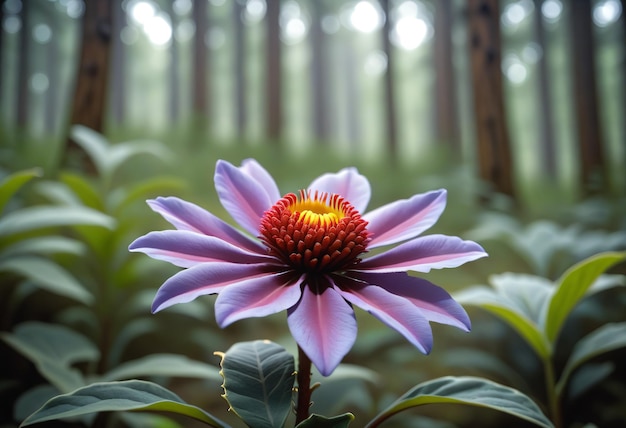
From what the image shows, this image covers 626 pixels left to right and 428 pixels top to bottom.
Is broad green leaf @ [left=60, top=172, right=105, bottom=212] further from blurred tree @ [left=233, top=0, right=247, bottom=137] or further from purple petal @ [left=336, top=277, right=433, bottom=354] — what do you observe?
blurred tree @ [left=233, top=0, right=247, bottom=137]

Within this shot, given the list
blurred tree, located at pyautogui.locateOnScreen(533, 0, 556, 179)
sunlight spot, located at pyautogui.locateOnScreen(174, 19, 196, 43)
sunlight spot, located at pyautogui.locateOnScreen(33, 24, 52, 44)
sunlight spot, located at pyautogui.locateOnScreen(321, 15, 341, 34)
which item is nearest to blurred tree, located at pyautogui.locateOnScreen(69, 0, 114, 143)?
sunlight spot, located at pyautogui.locateOnScreen(33, 24, 52, 44)

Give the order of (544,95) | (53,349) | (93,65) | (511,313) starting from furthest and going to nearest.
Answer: (544,95) → (93,65) → (53,349) → (511,313)

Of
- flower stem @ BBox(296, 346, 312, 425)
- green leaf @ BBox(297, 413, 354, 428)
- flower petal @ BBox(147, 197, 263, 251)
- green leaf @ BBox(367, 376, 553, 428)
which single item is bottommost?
green leaf @ BBox(367, 376, 553, 428)

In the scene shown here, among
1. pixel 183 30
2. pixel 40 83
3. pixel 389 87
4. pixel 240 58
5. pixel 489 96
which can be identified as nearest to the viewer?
pixel 489 96

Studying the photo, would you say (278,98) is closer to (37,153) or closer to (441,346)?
(37,153)

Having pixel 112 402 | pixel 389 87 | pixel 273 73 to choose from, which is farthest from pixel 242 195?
pixel 389 87

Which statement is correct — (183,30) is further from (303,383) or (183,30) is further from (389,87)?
(303,383)
